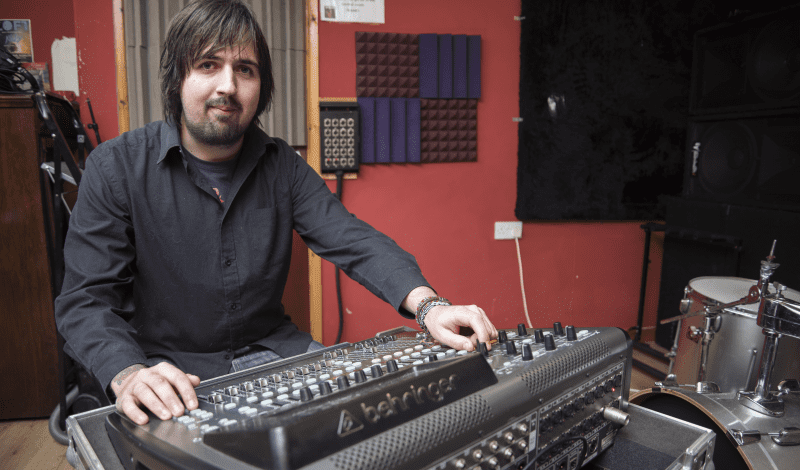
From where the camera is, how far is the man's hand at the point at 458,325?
0.89 metres

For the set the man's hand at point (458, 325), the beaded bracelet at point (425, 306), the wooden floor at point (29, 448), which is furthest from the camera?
the wooden floor at point (29, 448)

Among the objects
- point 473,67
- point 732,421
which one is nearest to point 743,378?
point 732,421

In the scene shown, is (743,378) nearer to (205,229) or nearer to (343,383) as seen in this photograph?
(343,383)

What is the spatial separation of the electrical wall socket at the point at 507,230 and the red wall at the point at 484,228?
29 mm

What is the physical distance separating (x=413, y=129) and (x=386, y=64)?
0.35 meters

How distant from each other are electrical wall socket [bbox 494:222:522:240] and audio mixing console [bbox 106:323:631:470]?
1873 mm

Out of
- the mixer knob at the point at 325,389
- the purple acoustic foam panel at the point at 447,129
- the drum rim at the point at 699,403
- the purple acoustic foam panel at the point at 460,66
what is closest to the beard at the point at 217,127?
the mixer knob at the point at 325,389

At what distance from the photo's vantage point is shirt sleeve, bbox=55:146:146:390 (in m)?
0.91

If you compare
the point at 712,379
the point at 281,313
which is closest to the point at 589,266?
the point at 712,379

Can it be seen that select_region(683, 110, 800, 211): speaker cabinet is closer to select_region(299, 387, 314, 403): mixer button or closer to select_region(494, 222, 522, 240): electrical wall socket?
select_region(494, 222, 522, 240): electrical wall socket

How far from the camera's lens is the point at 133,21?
2186 millimetres

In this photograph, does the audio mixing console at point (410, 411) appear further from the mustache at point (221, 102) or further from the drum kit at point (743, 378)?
the mustache at point (221, 102)

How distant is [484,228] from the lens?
9.25 ft

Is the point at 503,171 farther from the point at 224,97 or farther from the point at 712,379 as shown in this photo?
the point at 224,97
